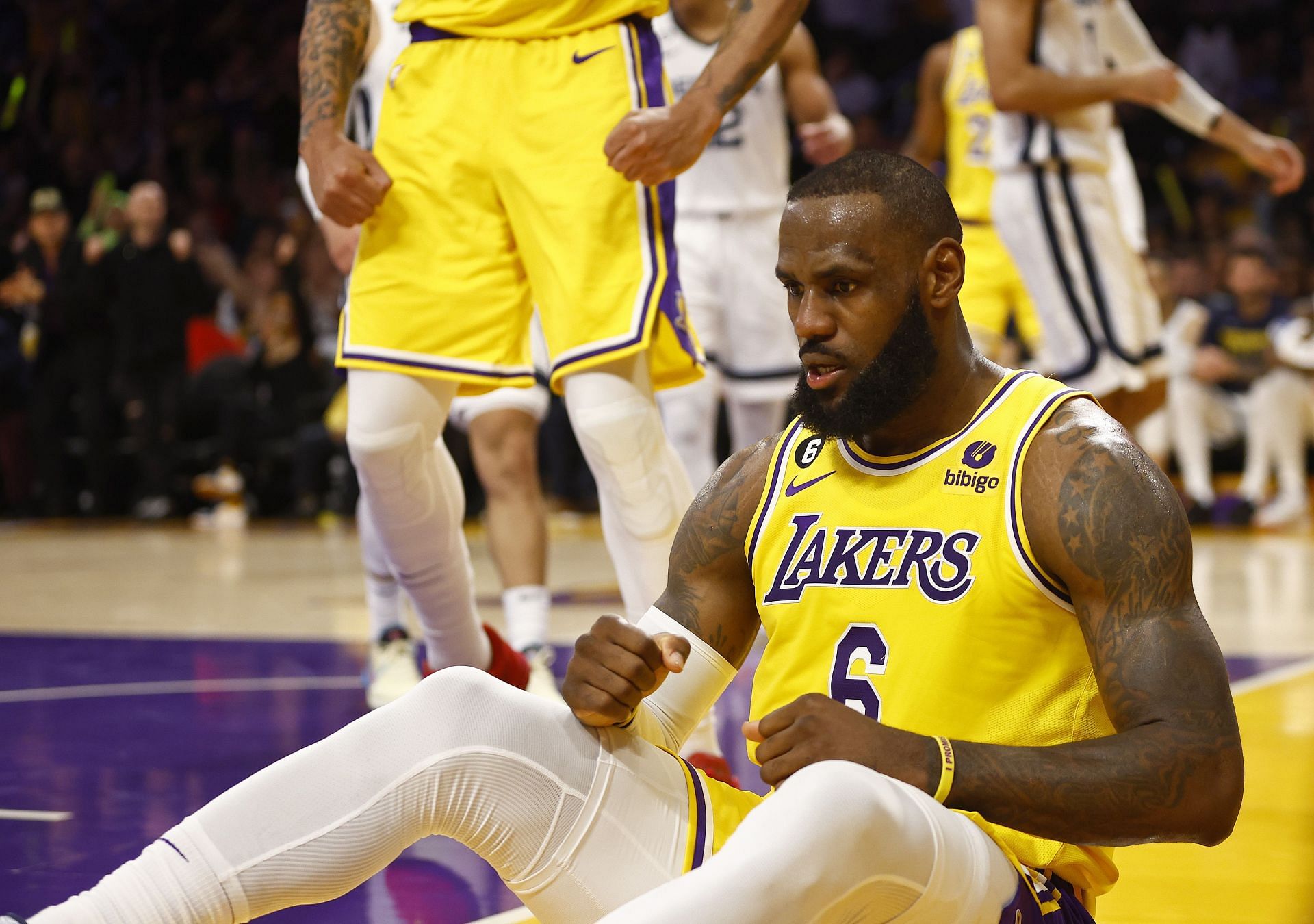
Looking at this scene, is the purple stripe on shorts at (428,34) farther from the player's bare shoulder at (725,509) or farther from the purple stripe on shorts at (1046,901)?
the purple stripe on shorts at (1046,901)

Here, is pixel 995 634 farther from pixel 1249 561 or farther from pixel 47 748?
pixel 1249 561

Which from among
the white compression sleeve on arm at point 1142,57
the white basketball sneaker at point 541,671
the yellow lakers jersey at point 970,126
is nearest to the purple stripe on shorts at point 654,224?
the white basketball sneaker at point 541,671

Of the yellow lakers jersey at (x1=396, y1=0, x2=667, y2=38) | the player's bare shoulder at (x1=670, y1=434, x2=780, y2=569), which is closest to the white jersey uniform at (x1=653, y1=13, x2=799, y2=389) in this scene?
the yellow lakers jersey at (x1=396, y1=0, x2=667, y2=38)

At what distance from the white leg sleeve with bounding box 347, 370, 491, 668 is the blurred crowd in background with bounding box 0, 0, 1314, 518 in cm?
647

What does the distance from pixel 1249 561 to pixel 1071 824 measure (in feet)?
22.0

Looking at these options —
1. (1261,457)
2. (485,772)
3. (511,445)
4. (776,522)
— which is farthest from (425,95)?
(1261,457)

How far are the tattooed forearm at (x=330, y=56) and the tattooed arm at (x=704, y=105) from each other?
0.59 metres

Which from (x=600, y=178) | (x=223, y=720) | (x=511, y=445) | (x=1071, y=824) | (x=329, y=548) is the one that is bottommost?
(x=329, y=548)

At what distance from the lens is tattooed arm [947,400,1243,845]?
1.73 metres

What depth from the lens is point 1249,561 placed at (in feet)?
26.3

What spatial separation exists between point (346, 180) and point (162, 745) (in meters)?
1.38

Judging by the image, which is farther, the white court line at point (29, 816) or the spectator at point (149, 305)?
the spectator at point (149, 305)

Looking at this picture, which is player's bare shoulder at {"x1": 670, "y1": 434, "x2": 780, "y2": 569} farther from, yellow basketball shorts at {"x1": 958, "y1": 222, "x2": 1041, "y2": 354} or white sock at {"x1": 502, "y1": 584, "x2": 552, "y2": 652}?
yellow basketball shorts at {"x1": 958, "y1": 222, "x2": 1041, "y2": 354}

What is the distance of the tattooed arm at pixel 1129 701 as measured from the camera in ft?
5.66
